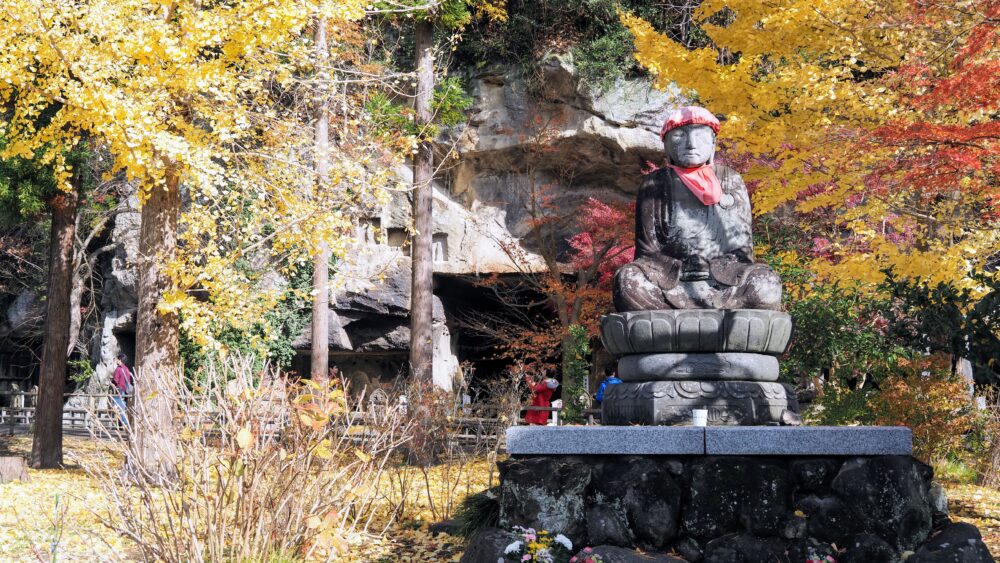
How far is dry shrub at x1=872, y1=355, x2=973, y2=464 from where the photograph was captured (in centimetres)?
914

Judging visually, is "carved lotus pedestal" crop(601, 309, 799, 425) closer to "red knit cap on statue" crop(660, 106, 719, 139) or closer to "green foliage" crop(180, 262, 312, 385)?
"red knit cap on statue" crop(660, 106, 719, 139)

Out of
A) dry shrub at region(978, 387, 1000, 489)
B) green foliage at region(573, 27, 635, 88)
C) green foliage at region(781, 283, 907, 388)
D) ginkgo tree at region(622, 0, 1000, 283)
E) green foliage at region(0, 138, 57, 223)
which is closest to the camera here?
ginkgo tree at region(622, 0, 1000, 283)

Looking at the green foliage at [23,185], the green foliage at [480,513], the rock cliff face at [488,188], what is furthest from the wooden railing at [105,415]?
the green foliage at [23,185]

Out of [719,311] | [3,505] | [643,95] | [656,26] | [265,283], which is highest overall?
[656,26]

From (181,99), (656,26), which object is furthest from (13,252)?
(656,26)

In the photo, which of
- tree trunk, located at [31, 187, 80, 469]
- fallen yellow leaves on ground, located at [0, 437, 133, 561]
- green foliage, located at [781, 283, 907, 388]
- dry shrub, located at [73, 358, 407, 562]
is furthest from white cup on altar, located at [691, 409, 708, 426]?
tree trunk, located at [31, 187, 80, 469]

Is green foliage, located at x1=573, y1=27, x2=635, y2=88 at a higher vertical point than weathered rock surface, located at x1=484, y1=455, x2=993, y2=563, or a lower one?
higher

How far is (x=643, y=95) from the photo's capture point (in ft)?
58.7

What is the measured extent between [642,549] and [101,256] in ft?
68.3

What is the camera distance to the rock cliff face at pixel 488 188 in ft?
58.8

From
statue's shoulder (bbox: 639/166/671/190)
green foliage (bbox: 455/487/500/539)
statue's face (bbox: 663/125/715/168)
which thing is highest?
statue's face (bbox: 663/125/715/168)

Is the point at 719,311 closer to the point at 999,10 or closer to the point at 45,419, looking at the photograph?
the point at 999,10

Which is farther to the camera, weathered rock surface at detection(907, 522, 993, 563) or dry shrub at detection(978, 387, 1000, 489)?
dry shrub at detection(978, 387, 1000, 489)

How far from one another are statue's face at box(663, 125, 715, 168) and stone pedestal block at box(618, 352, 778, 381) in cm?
181
